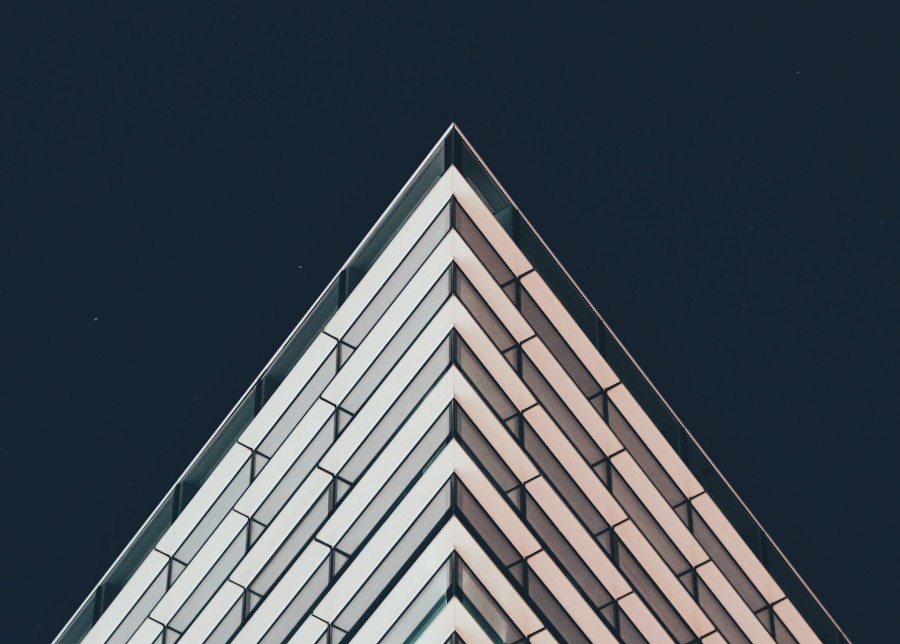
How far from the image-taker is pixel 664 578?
4441 centimetres

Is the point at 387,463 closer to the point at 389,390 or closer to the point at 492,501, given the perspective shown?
the point at 389,390

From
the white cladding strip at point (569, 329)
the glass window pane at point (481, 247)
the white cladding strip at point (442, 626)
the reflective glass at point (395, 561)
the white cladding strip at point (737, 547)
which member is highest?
the white cladding strip at point (737, 547)

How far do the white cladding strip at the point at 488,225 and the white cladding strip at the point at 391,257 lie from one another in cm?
20

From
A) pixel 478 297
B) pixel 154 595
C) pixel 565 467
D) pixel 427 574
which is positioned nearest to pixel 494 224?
pixel 478 297

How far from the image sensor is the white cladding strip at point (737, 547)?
4750 centimetres

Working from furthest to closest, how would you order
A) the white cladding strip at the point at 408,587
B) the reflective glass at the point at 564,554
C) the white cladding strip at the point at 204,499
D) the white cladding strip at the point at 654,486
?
the white cladding strip at the point at 204,499
the white cladding strip at the point at 654,486
the reflective glass at the point at 564,554
the white cladding strip at the point at 408,587

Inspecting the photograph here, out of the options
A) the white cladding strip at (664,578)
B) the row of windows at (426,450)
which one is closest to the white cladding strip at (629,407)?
the row of windows at (426,450)

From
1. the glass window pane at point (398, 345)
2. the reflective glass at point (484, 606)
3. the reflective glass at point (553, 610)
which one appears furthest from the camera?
the glass window pane at point (398, 345)

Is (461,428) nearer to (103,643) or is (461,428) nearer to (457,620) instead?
(457,620)

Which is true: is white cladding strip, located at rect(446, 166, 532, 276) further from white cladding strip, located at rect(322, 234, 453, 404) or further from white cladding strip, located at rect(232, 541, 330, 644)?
white cladding strip, located at rect(232, 541, 330, 644)

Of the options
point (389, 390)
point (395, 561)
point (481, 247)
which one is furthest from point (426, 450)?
point (481, 247)

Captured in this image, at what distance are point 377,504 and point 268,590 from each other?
346 centimetres

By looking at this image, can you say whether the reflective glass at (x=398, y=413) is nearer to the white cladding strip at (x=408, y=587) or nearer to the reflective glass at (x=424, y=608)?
the white cladding strip at (x=408, y=587)

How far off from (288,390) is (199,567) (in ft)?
12.9
